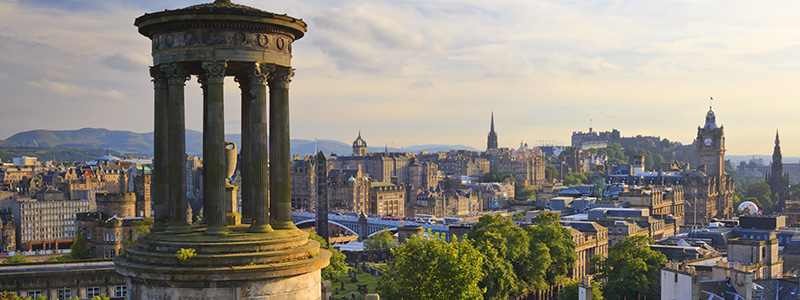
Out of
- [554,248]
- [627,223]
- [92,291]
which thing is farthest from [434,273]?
[627,223]

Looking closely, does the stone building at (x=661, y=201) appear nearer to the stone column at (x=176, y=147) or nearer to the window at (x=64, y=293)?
the window at (x=64, y=293)

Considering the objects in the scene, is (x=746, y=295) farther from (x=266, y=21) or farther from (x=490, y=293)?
(x=266, y=21)

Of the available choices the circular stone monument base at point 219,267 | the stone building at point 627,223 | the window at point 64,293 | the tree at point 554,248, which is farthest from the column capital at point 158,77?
the stone building at point 627,223

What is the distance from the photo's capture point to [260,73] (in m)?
17.1

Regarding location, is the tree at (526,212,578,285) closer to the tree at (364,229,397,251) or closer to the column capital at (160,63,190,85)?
the tree at (364,229,397,251)

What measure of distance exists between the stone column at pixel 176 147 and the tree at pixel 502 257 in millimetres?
47404

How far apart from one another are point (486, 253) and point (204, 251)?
54.2 m

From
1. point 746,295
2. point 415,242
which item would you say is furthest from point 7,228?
point 746,295

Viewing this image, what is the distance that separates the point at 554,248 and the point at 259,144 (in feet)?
216

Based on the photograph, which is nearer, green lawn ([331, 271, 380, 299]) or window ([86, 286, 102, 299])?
window ([86, 286, 102, 299])

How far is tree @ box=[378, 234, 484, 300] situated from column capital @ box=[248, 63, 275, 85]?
27.8 metres

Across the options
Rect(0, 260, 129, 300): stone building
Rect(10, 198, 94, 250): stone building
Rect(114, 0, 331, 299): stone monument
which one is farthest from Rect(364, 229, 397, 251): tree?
Rect(114, 0, 331, 299): stone monument

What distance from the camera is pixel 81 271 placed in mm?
50969

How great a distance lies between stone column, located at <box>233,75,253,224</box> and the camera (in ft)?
61.5
